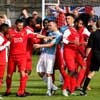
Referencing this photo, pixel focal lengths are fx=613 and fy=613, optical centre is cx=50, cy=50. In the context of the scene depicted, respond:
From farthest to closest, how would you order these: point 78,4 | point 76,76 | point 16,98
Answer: point 78,4 < point 76,76 < point 16,98

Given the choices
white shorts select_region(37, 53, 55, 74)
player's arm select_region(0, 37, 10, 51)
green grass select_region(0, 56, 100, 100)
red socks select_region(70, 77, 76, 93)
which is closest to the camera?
player's arm select_region(0, 37, 10, 51)

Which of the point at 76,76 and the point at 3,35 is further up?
the point at 3,35

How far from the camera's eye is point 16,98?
1480cm

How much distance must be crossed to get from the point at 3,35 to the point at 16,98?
156 cm

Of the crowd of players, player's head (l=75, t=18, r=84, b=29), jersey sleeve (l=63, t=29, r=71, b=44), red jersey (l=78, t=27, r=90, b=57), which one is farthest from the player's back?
red jersey (l=78, t=27, r=90, b=57)

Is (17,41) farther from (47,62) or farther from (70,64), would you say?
(70,64)

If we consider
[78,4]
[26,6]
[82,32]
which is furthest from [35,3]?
[82,32]

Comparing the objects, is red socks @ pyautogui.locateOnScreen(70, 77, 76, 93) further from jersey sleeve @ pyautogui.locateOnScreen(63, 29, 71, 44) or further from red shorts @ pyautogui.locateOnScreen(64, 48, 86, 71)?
jersey sleeve @ pyautogui.locateOnScreen(63, 29, 71, 44)

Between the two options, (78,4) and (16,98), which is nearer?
(16,98)

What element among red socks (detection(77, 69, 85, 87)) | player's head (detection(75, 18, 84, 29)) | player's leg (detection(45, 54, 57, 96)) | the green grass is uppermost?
player's head (detection(75, 18, 84, 29))

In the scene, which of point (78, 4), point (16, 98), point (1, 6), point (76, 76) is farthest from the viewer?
point (1, 6)

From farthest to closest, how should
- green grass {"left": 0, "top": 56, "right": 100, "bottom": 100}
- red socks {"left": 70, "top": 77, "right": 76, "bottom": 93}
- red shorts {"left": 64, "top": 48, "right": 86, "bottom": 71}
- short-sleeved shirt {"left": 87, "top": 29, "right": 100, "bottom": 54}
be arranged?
1. red socks {"left": 70, "top": 77, "right": 76, "bottom": 93}
2. red shorts {"left": 64, "top": 48, "right": 86, "bottom": 71}
3. short-sleeved shirt {"left": 87, "top": 29, "right": 100, "bottom": 54}
4. green grass {"left": 0, "top": 56, "right": 100, "bottom": 100}

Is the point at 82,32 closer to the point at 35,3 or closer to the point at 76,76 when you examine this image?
the point at 76,76

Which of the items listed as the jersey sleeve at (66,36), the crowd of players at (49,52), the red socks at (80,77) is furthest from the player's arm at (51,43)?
the red socks at (80,77)
